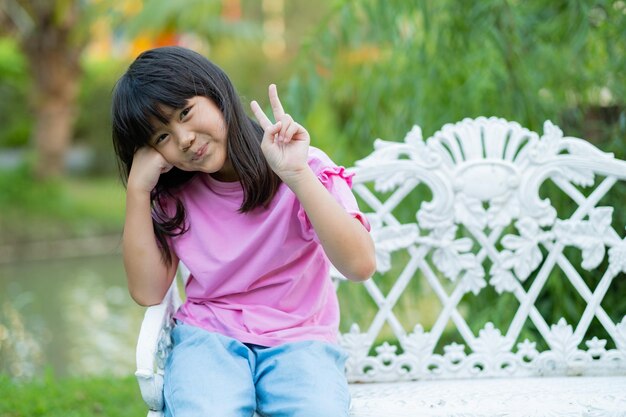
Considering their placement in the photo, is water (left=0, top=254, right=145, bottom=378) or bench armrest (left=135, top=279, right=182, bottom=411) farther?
water (left=0, top=254, right=145, bottom=378)

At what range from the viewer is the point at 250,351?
2225 mm

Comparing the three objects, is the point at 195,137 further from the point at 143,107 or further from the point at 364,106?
the point at 364,106

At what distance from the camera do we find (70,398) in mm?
3596

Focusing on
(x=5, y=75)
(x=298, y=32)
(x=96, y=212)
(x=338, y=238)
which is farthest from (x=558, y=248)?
(x=298, y=32)

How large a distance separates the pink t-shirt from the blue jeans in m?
0.04

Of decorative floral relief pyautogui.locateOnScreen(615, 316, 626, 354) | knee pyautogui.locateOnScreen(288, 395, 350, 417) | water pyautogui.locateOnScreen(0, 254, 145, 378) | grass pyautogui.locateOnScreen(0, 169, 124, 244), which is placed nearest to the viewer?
knee pyautogui.locateOnScreen(288, 395, 350, 417)

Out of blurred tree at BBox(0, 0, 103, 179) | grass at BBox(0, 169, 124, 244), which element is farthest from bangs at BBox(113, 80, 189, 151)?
blurred tree at BBox(0, 0, 103, 179)

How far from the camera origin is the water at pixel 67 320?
536cm

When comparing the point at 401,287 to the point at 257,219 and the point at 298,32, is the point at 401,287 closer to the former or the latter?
the point at 257,219

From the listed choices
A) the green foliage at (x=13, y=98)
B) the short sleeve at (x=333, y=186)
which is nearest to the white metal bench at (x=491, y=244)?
the short sleeve at (x=333, y=186)

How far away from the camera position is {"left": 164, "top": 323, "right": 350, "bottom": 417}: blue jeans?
2051 millimetres

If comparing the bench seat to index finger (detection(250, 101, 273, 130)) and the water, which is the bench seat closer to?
index finger (detection(250, 101, 273, 130))

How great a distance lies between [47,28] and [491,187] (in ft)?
32.2

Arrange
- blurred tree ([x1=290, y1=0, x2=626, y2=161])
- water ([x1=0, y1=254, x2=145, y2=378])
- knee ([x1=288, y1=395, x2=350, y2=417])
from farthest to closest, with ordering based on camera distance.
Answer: water ([x1=0, y1=254, x2=145, y2=378]) → blurred tree ([x1=290, y1=0, x2=626, y2=161]) → knee ([x1=288, y1=395, x2=350, y2=417])
